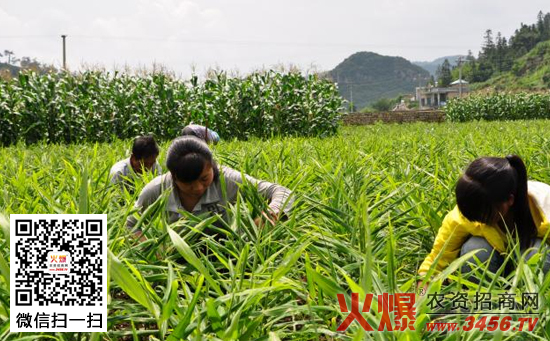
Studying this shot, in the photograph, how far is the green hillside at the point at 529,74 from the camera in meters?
61.8

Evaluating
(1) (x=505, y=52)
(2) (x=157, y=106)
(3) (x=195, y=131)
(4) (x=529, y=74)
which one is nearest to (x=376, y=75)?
(1) (x=505, y=52)

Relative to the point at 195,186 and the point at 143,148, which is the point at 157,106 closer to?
the point at 143,148

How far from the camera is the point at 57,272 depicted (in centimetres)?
126

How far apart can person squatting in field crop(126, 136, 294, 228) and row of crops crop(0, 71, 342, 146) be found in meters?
7.44

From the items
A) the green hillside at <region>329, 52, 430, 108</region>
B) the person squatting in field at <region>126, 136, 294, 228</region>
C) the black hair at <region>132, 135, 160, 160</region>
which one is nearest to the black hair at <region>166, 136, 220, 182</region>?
the person squatting in field at <region>126, 136, 294, 228</region>

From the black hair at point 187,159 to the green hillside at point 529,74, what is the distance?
64.9 meters

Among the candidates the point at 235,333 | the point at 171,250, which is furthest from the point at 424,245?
the point at 235,333

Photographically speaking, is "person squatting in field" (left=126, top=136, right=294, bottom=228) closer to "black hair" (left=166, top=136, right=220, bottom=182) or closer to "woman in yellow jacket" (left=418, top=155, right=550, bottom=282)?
"black hair" (left=166, top=136, right=220, bottom=182)

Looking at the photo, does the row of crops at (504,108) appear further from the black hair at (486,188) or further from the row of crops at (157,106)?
the black hair at (486,188)

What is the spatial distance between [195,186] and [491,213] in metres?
1.28

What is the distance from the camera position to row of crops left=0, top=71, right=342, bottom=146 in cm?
939

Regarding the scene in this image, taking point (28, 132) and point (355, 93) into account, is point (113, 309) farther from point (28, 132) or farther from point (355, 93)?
point (355, 93)

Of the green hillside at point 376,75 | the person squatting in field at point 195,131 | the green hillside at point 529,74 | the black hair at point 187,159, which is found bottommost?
the black hair at point 187,159

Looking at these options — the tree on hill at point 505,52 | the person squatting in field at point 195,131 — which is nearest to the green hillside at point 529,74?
the tree on hill at point 505,52
